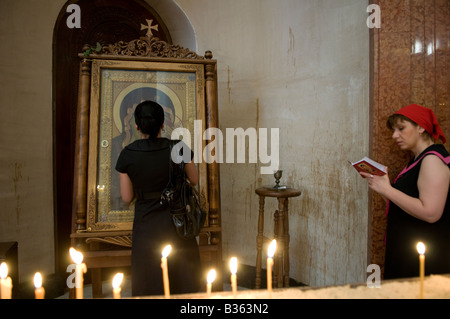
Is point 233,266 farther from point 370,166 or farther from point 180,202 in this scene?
point 370,166

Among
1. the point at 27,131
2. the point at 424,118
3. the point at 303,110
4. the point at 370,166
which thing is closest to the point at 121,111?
the point at 27,131

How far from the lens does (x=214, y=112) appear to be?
9.60 ft

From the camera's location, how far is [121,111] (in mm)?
2850

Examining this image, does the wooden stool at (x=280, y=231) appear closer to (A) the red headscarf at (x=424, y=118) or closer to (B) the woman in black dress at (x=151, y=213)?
(B) the woman in black dress at (x=151, y=213)

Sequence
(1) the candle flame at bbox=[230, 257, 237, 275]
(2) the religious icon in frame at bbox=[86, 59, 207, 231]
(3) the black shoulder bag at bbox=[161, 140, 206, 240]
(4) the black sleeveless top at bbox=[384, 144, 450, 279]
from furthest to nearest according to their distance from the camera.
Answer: (2) the religious icon in frame at bbox=[86, 59, 207, 231] < (3) the black shoulder bag at bbox=[161, 140, 206, 240] < (4) the black sleeveless top at bbox=[384, 144, 450, 279] < (1) the candle flame at bbox=[230, 257, 237, 275]

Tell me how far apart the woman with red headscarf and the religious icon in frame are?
1.50 meters

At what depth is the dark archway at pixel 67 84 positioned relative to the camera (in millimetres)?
3576

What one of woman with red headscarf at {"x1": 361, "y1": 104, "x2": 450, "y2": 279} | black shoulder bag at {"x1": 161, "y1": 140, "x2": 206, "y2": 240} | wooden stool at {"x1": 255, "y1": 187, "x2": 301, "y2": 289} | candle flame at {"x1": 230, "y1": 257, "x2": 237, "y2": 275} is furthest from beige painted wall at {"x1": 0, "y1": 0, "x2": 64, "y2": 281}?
woman with red headscarf at {"x1": 361, "y1": 104, "x2": 450, "y2": 279}

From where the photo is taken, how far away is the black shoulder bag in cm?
213

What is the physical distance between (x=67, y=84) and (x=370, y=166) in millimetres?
3297

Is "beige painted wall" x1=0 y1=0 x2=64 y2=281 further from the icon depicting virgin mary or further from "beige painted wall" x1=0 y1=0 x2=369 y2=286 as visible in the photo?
the icon depicting virgin mary
